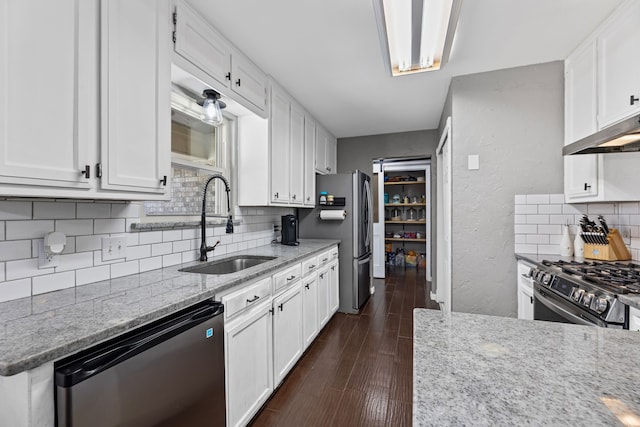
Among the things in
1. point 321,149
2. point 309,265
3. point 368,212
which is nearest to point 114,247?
point 309,265

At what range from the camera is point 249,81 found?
2.30 metres

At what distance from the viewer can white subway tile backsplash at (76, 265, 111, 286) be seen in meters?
1.37

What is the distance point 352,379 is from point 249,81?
2.38 metres

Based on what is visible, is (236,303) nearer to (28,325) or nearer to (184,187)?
(28,325)

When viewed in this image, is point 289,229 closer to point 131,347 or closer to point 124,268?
point 124,268

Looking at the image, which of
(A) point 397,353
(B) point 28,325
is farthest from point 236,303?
(A) point 397,353

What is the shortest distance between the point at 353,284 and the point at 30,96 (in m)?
3.21

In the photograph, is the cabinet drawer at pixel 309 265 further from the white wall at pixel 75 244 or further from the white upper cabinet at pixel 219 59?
the white upper cabinet at pixel 219 59

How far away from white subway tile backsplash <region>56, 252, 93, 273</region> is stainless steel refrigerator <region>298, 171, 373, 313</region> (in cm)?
252

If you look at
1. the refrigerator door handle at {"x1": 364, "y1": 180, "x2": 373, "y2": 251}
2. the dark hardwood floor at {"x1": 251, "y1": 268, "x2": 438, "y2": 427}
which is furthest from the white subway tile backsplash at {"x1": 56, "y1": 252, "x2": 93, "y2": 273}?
the refrigerator door handle at {"x1": 364, "y1": 180, "x2": 373, "y2": 251}

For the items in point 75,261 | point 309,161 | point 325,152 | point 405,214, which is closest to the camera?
point 75,261

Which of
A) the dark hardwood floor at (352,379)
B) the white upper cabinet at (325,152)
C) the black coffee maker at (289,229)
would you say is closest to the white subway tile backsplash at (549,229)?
the dark hardwood floor at (352,379)

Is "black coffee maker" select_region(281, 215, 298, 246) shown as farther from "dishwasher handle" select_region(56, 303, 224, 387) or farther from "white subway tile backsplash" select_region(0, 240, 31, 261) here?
"white subway tile backsplash" select_region(0, 240, 31, 261)

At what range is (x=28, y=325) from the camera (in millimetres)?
918
